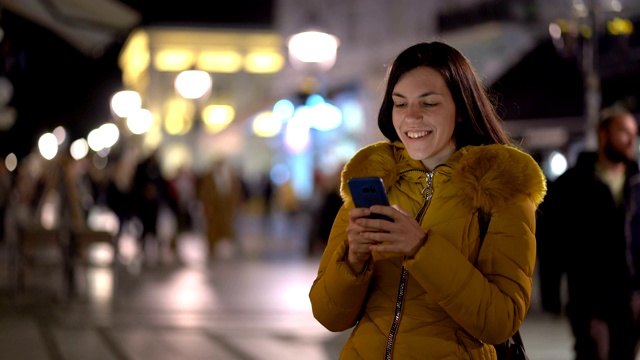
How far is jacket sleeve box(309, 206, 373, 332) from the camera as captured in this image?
8.95ft

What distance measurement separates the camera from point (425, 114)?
9.39ft

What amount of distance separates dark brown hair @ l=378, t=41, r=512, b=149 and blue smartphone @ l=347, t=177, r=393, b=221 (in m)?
0.52

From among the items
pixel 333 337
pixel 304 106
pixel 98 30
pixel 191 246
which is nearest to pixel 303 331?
pixel 333 337

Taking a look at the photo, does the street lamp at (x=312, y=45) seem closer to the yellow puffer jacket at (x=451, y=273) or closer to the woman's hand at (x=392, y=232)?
the yellow puffer jacket at (x=451, y=273)

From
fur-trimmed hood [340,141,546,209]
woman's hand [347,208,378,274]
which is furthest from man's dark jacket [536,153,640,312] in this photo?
woman's hand [347,208,378,274]

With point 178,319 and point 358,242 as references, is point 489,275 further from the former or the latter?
point 178,319

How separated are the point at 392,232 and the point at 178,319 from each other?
28.0 feet

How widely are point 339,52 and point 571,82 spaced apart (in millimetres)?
14898

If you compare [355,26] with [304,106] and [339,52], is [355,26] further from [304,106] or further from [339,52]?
[304,106]

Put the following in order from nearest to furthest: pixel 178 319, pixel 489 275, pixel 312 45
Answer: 1. pixel 489 275
2. pixel 178 319
3. pixel 312 45

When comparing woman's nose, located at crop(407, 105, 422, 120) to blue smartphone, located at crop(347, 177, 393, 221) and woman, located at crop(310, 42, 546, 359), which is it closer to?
woman, located at crop(310, 42, 546, 359)

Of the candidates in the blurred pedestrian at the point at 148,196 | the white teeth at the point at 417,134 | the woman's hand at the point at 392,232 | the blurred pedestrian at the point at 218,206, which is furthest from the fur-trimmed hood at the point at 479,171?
the blurred pedestrian at the point at 218,206

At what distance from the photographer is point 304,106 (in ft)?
64.0

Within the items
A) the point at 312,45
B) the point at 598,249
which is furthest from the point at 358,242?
the point at 312,45
